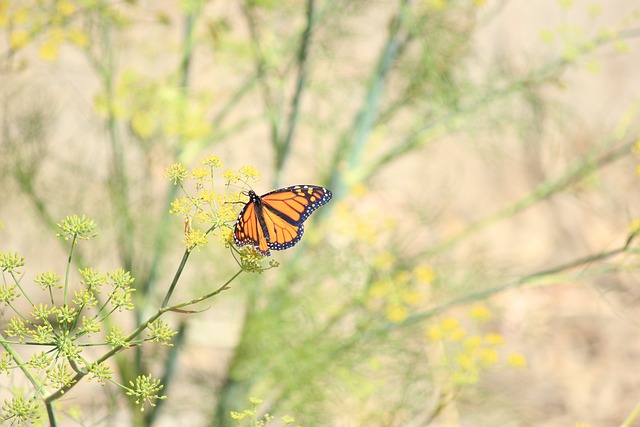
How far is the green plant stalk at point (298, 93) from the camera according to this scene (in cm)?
294

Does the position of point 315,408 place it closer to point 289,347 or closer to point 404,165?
point 289,347

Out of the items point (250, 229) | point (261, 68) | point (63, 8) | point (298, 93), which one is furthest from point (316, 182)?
point (250, 229)

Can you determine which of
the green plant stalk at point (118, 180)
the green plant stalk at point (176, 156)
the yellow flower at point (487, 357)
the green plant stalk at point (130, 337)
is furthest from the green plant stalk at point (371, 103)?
the green plant stalk at point (130, 337)

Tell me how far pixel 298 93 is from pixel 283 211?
1977mm

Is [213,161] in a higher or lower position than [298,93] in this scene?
lower

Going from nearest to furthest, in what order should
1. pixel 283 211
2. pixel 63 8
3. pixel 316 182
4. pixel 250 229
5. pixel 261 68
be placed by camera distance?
pixel 250 229 → pixel 283 211 → pixel 63 8 → pixel 261 68 → pixel 316 182

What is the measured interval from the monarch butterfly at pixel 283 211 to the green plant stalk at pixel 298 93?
1582 millimetres

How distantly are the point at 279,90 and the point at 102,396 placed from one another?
7.66 feet

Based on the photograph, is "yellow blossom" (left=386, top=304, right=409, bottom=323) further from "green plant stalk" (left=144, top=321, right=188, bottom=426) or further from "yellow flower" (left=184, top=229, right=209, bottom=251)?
"yellow flower" (left=184, top=229, right=209, bottom=251)

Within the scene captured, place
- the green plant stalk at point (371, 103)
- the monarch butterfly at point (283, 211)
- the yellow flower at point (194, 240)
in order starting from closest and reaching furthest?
the yellow flower at point (194, 240), the monarch butterfly at point (283, 211), the green plant stalk at point (371, 103)

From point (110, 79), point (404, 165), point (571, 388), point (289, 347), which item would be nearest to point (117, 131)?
point (110, 79)

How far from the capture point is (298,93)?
325 cm

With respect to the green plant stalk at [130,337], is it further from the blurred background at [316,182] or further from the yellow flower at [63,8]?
the yellow flower at [63,8]

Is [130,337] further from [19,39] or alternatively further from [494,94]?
[494,94]
